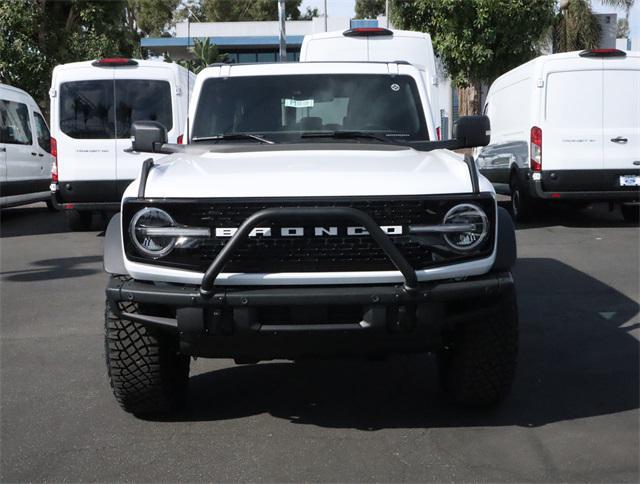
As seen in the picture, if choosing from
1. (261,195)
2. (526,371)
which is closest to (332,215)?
(261,195)

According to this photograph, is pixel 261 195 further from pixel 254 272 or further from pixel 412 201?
pixel 412 201

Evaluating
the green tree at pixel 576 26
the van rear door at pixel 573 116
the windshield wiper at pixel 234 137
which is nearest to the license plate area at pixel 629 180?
the van rear door at pixel 573 116

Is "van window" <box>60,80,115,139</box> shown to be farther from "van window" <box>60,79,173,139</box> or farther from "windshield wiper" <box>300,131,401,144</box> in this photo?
"windshield wiper" <box>300,131,401,144</box>

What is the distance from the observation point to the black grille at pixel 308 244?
13.0ft

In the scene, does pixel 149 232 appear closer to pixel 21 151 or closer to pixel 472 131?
pixel 472 131

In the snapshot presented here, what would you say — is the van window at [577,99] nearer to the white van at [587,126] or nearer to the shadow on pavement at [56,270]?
the white van at [587,126]

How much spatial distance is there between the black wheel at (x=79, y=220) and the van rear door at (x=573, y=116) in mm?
6742

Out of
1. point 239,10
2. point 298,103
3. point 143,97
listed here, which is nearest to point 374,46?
point 143,97

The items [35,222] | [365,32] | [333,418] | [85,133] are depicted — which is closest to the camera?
[333,418]

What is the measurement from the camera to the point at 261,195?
156 inches

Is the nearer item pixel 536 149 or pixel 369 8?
pixel 536 149

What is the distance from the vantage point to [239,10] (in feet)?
226

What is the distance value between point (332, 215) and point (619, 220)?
11.0m

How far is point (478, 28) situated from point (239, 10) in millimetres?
47473
